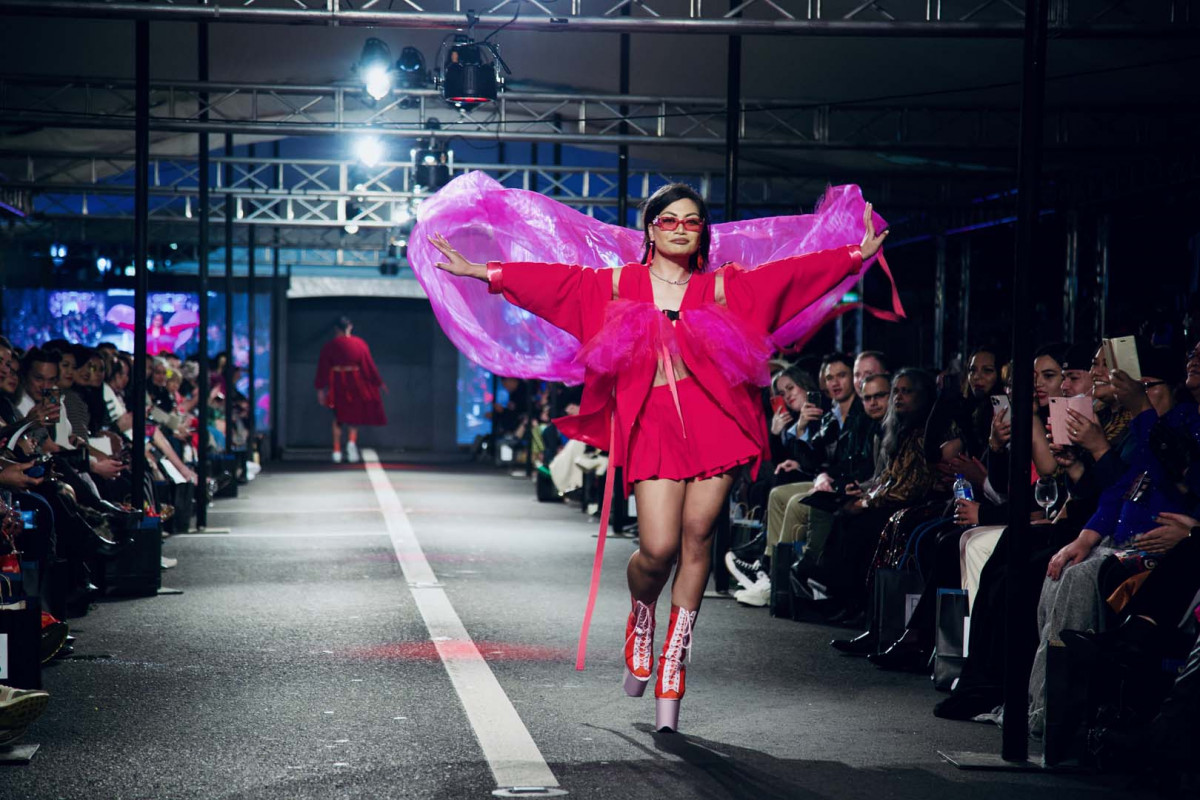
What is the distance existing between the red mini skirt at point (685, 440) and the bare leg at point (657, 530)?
0.15 ft

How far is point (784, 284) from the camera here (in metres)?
5.78

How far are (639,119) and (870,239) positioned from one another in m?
11.8

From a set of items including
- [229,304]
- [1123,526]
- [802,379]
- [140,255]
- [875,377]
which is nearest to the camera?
[1123,526]

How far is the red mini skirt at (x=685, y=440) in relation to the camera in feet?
18.2

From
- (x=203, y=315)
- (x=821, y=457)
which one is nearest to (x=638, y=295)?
(x=821, y=457)

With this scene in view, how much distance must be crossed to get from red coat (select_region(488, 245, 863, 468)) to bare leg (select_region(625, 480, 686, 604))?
191mm

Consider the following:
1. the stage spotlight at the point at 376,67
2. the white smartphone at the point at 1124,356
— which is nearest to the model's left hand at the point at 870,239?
the white smartphone at the point at 1124,356

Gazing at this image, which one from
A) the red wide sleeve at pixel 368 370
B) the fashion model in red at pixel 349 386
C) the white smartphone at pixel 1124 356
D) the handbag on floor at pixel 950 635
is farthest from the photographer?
the red wide sleeve at pixel 368 370

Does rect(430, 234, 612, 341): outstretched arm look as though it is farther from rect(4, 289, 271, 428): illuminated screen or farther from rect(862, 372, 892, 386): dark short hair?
rect(4, 289, 271, 428): illuminated screen

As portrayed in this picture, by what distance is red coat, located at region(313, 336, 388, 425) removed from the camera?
2800 centimetres

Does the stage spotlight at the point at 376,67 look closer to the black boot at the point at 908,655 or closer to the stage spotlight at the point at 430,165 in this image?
the stage spotlight at the point at 430,165

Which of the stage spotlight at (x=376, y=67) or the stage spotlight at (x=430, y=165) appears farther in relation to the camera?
the stage spotlight at (x=430, y=165)

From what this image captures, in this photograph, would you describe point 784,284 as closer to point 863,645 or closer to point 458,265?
point 458,265

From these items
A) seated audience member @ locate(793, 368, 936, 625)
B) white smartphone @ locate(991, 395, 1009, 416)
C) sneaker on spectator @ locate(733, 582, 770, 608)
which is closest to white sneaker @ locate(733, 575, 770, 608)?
sneaker on spectator @ locate(733, 582, 770, 608)
